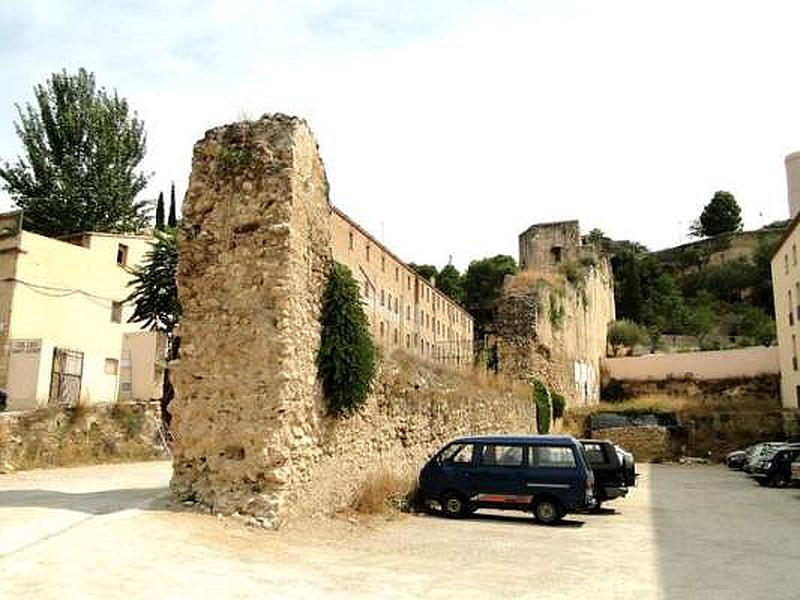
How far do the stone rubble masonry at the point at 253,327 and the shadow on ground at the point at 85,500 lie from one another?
0.80 metres

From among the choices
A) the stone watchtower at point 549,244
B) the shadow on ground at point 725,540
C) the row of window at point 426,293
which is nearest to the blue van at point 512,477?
the shadow on ground at point 725,540

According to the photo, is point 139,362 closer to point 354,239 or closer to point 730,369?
point 354,239

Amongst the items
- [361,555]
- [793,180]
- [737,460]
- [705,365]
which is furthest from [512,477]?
[793,180]

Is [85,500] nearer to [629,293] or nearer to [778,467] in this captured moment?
[778,467]

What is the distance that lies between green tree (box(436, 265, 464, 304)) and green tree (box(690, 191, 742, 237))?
36530mm

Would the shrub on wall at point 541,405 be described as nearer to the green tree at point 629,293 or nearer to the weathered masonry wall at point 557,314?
the weathered masonry wall at point 557,314

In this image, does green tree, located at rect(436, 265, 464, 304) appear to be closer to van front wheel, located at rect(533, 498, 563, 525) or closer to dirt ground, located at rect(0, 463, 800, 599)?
dirt ground, located at rect(0, 463, 800, 599)

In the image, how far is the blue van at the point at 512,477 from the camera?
42.7 ft


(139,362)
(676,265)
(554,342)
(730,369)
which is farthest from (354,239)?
(676,265)

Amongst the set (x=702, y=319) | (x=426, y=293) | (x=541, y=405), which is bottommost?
(x=541, y=405)

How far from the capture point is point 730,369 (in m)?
41.3

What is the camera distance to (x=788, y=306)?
36625mm

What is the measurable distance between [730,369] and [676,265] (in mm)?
44361

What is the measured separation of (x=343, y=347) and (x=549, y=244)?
3603 centimetres
